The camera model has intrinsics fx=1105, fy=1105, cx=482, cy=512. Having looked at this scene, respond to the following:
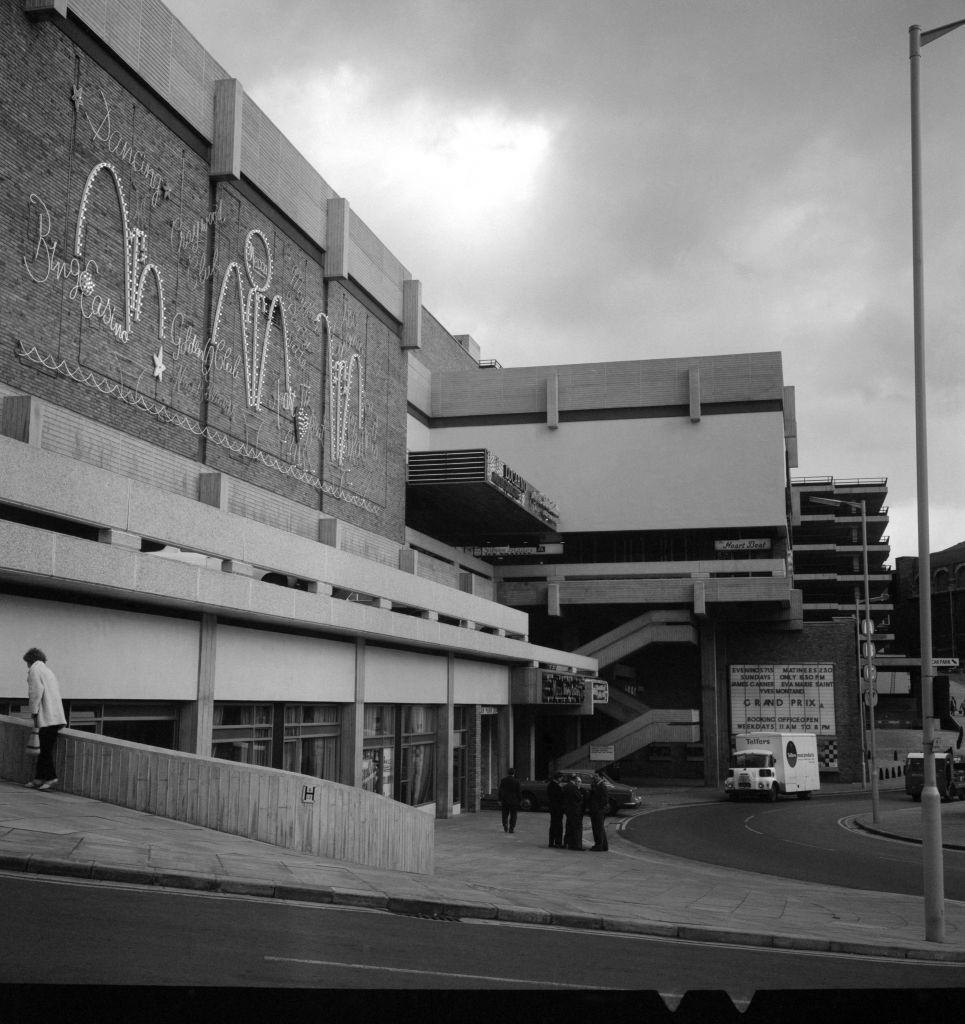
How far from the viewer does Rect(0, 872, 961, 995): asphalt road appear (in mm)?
7289

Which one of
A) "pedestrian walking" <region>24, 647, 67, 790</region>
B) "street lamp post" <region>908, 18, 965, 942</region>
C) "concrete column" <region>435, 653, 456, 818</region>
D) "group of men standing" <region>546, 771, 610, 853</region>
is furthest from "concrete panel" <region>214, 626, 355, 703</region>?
"street lamp post" <region>908, 18, 965, 942</region>

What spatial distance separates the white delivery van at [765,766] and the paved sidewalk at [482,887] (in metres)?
27.2

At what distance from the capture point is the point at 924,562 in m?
14.8

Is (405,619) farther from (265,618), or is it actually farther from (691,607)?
(691,607)

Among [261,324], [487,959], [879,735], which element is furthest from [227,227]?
[879,735]

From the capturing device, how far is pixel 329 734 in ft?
94.4

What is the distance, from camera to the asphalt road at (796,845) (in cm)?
2275

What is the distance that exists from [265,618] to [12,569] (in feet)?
27.8

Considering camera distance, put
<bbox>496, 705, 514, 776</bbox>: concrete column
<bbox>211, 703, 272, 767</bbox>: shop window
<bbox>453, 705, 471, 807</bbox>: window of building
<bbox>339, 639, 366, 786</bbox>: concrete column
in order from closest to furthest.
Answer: <bbox>211, 703, 272, 767</bbox>: shop window → <bbox>339, 639, 366, 786</bbox>: concrete column → <bbox>453, 705, 471, 807</bbox>: window of building → <bbox>496, 705, 514, 776</bbox>: concrete column

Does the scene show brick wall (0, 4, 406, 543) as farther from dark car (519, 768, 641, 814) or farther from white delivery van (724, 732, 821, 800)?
white delivery van (724, 732, 821, 800)

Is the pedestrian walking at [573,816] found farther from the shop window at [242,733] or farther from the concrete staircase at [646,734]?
the concrete staircase at [646,734]

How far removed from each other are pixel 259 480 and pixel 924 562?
65.4 ft

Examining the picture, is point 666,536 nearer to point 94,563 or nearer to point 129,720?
point 129,720

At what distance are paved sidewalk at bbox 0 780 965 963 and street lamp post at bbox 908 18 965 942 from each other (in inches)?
24.2
